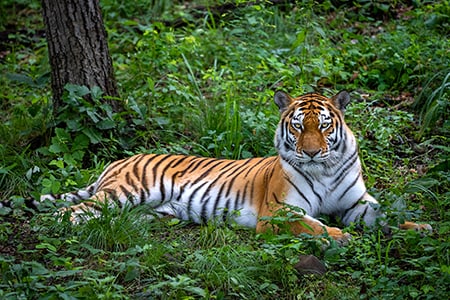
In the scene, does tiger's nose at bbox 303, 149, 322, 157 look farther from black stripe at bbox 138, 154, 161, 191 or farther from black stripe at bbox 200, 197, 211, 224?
→ black stripe at bbox 138, 154, 161, 191

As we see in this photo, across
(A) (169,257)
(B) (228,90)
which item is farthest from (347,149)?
(B) (228,90)

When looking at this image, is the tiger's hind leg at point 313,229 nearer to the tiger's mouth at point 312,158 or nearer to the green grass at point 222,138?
the green grass at point 222,138

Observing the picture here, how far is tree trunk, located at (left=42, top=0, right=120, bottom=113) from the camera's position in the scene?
6.39 metres

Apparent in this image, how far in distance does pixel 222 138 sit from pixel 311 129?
4.87 feet

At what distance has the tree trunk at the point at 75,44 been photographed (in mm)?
6395

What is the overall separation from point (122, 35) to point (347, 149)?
438 cm

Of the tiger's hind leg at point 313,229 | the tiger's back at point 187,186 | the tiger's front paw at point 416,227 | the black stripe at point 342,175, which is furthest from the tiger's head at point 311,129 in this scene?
the tiger's front paw at point 416,227

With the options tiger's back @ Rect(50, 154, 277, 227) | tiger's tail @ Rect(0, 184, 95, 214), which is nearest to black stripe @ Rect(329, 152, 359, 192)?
tiger's back @ Rect(50, 154, 277, 227)

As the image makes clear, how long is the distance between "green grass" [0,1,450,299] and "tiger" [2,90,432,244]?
20 cm

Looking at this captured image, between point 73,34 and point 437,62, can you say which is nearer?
point 73,34

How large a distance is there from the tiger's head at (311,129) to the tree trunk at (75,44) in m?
1.82

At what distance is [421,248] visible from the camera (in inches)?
182

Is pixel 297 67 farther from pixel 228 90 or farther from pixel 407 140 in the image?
pixel 407 140

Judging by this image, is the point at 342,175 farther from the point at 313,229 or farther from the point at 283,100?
the point at 283,100
